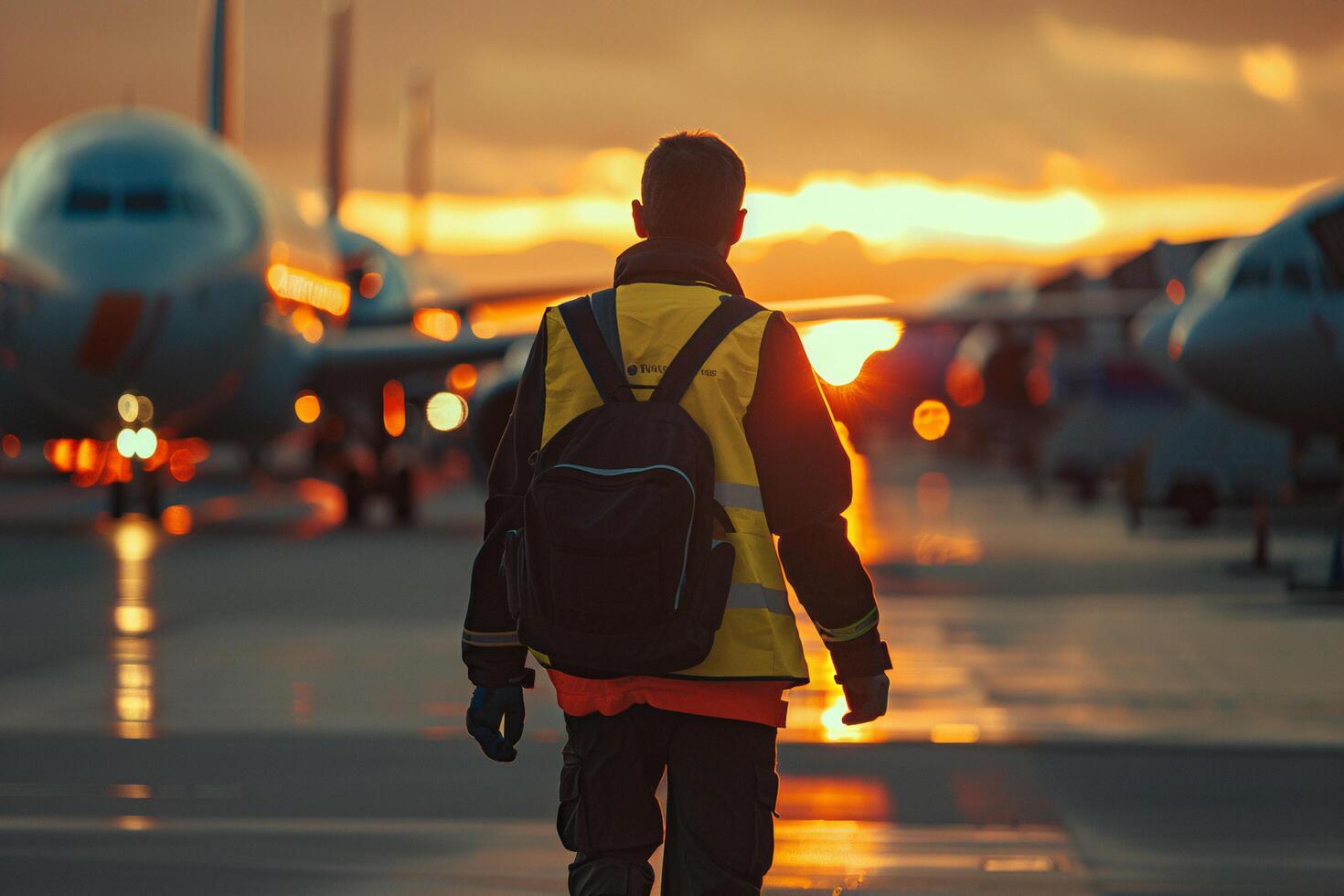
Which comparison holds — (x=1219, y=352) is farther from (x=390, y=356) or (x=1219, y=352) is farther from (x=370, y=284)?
(x=370, y=284)

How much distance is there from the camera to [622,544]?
3395mm

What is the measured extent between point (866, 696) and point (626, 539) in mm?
595

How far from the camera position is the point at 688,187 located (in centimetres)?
379

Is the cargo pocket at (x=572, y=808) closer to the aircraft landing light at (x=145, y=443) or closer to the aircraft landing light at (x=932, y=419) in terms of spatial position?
the aircraft landing light at (x=145, y=443)

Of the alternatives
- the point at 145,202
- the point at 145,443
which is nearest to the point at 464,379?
the point at 145,443

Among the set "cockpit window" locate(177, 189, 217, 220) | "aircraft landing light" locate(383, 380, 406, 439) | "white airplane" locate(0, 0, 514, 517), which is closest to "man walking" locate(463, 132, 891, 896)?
"white airplane" locate(0, 0, 514, 517)

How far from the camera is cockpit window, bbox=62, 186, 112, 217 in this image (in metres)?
18.4

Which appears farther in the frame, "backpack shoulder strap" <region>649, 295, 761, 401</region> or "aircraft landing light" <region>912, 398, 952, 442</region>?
"aircraft landing light" <region>912, 398, 952, 442</region>

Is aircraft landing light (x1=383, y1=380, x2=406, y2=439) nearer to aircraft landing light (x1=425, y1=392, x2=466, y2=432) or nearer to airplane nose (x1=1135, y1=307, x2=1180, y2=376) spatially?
airplane nose (x1=1135, y1=307, x2=1180, y2=376)

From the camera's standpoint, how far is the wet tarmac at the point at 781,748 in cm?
572

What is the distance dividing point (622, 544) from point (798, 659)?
1.50ft

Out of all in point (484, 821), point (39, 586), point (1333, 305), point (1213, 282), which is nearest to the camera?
point (484, 821)

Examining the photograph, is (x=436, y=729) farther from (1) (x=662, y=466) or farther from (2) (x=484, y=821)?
(1) (x=662, y=466)

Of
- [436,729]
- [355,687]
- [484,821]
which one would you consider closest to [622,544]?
[484,821]
